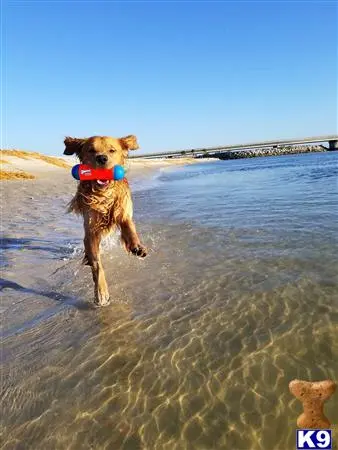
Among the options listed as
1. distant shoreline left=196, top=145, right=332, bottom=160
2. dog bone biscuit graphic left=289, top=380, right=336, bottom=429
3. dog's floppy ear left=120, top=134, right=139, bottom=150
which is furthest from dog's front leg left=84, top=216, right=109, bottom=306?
distant shoreline left=196, top=145, right=332, bottom=160

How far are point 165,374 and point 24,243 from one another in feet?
17.0

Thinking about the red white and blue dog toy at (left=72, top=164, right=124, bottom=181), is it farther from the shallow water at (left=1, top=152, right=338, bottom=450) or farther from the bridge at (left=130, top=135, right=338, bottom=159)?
the bridge at (left=130, top=135, right=338, bottom=159)

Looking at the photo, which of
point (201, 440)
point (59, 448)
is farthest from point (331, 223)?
point (59, 448)

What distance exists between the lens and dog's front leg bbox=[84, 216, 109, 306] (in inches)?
173

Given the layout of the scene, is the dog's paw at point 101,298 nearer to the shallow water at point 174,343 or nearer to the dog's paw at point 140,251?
the shallow water at point 174,343

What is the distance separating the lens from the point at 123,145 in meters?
5.04

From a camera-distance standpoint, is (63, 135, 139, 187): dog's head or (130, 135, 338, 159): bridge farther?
(130, 135, 338, 159): bridge

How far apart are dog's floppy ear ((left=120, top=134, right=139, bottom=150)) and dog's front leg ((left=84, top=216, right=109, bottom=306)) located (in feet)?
3.79

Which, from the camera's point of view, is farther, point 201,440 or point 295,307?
point 295,307

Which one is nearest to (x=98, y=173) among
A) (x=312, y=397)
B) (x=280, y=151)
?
(x=312, y=397)

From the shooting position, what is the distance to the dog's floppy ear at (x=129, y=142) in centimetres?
503

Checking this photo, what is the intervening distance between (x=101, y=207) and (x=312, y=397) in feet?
9.63

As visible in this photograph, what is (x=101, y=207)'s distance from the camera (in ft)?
14.9

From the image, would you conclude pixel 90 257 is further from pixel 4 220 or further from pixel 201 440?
pixel 4 220
